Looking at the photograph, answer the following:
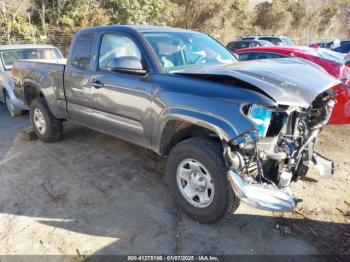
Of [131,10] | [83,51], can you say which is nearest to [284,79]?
[83,51]

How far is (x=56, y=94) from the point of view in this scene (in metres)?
4.97

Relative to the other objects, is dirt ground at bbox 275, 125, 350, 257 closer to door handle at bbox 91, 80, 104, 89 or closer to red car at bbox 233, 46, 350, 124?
red car at bbox 233, 46, 350, 124

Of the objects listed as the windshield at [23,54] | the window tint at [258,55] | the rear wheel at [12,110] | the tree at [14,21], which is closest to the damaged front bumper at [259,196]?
the window tint at [258,55]

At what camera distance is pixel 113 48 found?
4.09 meters

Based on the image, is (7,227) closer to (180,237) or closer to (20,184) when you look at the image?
(20,184)

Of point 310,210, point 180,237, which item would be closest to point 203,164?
point 180,237

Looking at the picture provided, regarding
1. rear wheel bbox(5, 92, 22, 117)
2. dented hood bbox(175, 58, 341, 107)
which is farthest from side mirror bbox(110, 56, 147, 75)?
rear wheel bbox(5, 92, 22, 117)

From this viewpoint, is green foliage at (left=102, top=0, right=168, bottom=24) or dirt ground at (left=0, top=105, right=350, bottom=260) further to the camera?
green foliage at (left=102, top=0, right=168, bottom=24)

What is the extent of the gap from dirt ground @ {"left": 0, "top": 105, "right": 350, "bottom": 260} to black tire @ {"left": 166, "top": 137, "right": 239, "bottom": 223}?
0.48ft

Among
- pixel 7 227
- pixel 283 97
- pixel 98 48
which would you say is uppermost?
pixel 98 48

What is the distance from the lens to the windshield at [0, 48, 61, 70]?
741cm

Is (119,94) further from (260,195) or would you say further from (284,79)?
(260,195)

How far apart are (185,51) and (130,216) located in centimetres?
208

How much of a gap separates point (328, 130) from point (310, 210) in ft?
9.91
